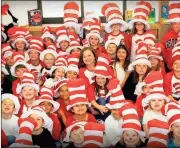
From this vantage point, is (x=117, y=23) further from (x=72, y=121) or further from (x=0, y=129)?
(x=0, y=129)

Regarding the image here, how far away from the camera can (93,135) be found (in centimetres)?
187

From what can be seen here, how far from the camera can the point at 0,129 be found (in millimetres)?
2002

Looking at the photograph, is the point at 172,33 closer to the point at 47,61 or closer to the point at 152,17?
the point at 152,17

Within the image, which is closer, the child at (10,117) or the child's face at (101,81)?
the child at (10,117)

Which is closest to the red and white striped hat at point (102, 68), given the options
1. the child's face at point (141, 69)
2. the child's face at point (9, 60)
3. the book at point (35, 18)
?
the child's face at point (141, 69)

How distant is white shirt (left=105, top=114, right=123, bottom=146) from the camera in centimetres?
193

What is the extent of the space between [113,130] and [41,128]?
0.42 meters

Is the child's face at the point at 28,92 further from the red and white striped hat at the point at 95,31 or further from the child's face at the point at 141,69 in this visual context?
the red and white striped hat at the point at 95,31

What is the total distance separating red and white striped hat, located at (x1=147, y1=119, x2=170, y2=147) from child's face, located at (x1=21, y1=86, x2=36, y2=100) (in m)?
0.83

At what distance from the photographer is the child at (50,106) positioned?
213 centimetres

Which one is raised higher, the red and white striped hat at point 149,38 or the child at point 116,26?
the child at point 116,26

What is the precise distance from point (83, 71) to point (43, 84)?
0.33m

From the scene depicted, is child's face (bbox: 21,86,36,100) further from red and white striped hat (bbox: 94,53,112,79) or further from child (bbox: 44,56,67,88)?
red and white striped hat (bbox: 94,53,112,79)

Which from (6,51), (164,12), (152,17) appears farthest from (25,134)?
(152,17)
